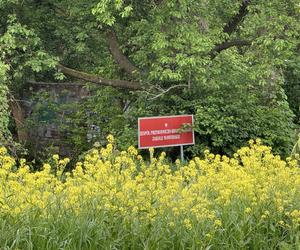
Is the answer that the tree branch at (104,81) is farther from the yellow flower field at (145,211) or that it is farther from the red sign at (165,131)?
the yellow flower field at (145,211)

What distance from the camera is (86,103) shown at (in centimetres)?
1199

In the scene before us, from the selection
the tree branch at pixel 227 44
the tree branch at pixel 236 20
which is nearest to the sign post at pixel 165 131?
the tree branch at pixel 227 44

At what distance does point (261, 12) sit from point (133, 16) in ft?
6.92

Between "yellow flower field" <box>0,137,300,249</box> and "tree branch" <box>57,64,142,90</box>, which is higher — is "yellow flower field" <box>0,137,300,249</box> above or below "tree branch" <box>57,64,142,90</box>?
below

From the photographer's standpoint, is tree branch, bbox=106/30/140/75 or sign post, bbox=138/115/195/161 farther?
tree branch, bbox=106/30/140/75

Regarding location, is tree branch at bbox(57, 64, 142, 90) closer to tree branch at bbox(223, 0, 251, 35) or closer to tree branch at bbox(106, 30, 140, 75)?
tree branch at bbox(106, 30, 140, 75)

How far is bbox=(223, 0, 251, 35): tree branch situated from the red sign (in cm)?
234

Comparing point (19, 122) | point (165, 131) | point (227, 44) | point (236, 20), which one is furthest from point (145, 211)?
point (19, 122)

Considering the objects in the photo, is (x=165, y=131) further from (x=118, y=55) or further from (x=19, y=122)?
(x=19, y=122)

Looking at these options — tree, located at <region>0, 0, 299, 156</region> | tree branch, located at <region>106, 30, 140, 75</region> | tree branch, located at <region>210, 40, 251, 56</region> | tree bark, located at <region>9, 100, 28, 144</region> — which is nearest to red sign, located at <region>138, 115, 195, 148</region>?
tree, located at <region>0, 0, 299, 156</region>

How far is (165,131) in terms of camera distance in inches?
328

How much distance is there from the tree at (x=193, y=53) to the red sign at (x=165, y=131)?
39 cm

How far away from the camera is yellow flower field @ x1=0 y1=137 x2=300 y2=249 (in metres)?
3.80

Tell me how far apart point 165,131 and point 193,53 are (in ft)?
4.32
